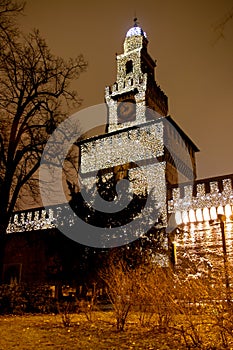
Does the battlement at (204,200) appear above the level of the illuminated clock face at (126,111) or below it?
below

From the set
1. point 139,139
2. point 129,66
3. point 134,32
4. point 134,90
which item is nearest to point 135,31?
point 134,32

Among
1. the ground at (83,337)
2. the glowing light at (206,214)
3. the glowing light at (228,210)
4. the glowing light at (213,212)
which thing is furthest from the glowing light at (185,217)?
the ground at (83,337)

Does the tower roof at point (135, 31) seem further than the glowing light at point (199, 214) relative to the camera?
Yes

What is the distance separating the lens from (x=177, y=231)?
16859 mm

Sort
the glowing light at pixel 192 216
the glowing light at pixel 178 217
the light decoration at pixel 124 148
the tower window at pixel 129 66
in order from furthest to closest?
the tower window at pixel 129 66 → the light decoration at pixel 124 148 → the glowing light at pixel 178 217 → the glowing light at pixel 192 216

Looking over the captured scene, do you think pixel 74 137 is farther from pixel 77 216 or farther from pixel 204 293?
pixel 204 293

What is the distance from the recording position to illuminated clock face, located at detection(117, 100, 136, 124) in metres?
25.2

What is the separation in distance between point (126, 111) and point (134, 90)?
1.70m

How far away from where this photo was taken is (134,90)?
26.0 meters

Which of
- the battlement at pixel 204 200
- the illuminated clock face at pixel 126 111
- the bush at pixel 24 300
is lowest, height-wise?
the bush at pixel 24 300

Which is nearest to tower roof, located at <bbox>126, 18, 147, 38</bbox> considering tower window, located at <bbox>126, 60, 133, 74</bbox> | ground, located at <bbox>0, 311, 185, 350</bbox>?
tower window, located at <bbox>126, 60, 133, 74</bbox>

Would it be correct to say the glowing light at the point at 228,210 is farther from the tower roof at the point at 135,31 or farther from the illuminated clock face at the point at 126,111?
the tower roof at the point at 135,31

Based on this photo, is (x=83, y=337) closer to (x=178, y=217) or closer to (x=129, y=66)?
(x=178, y=217)

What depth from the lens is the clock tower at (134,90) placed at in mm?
25297
